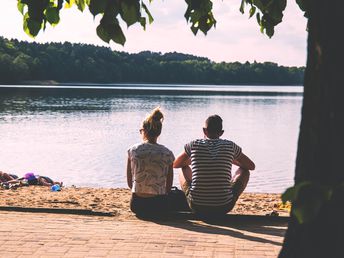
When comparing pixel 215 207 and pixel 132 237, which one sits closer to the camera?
Answer: pixel 132 237

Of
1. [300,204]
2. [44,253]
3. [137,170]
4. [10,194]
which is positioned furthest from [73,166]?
[300,204]

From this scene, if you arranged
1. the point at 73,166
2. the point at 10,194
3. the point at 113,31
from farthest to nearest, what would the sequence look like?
the point at 73,166
the point at 10,194
the point at 113,31

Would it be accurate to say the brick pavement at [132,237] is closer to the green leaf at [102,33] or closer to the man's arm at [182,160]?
the man's arm at [182,160]

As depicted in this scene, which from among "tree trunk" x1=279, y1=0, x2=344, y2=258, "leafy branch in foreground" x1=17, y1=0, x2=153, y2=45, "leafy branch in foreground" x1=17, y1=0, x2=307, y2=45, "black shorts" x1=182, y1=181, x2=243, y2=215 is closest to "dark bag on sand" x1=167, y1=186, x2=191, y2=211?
"black shorts" x1=182, y1=181, x2=243, y2=215

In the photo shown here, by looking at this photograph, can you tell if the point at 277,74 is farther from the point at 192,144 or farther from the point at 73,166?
the point at 192,144

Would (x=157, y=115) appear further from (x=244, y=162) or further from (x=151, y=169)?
(x=244, y=162)

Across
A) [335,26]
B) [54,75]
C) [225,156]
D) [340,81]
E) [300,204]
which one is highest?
[335,26]

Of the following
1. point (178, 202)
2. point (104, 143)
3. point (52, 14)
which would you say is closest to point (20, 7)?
point (52, 14)

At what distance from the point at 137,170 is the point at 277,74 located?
166 metres

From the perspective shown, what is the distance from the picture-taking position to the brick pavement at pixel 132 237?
15.7 feet

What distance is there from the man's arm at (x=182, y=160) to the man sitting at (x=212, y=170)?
0.40 feet

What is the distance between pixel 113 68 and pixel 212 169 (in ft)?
467

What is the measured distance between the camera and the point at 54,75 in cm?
14288

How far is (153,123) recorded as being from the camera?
6438 millimetres
